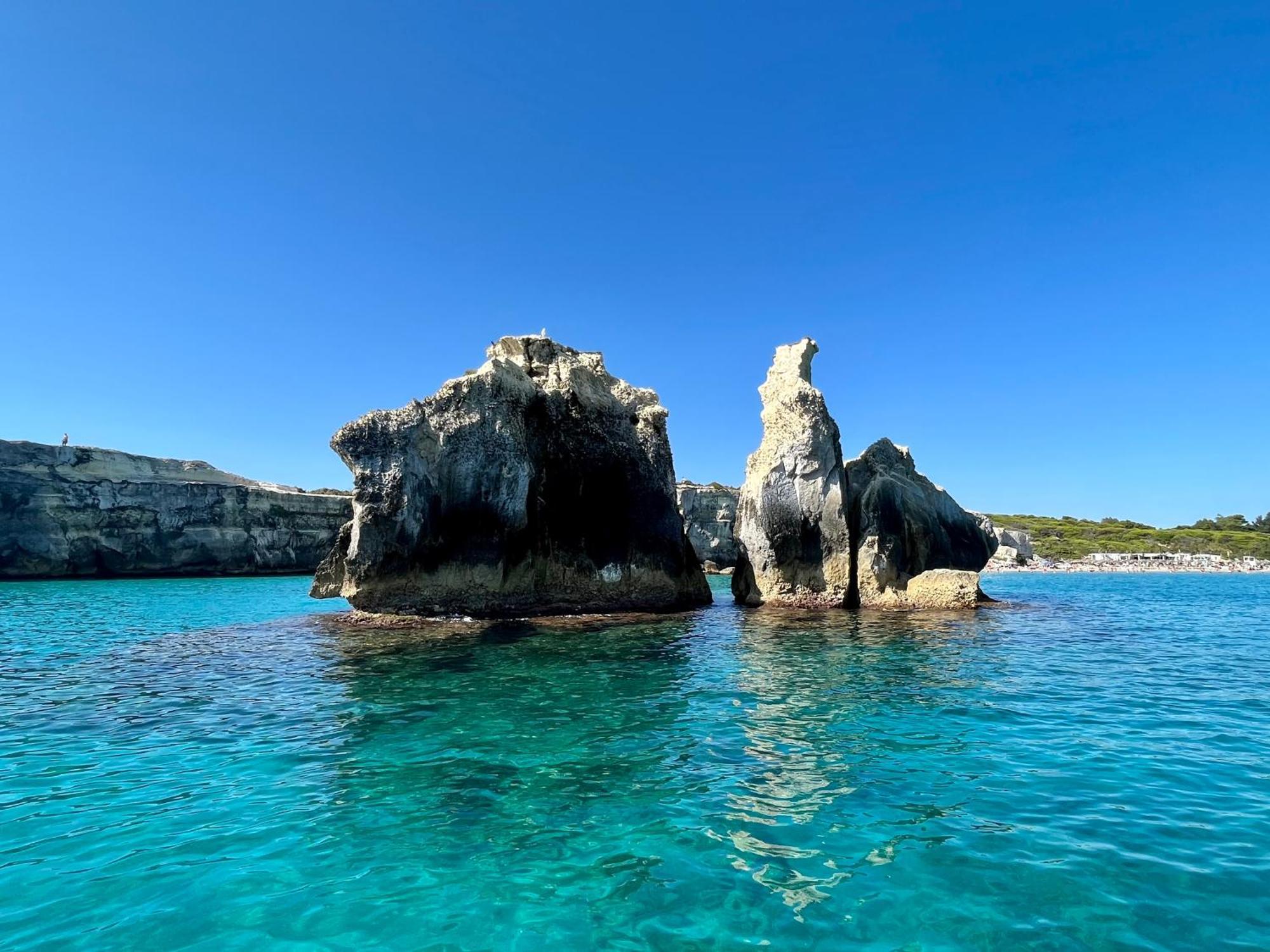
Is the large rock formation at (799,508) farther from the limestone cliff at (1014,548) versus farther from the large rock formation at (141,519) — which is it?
the limestone cliff at (1014,548)

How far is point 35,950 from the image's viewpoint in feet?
15.1

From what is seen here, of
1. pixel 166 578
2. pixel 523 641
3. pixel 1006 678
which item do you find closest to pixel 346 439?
pixel 523 641

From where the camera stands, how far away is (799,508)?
2708 cm

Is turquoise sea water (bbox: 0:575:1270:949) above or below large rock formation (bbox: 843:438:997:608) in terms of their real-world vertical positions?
below

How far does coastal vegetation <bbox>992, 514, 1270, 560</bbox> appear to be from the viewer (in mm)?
A: 102875

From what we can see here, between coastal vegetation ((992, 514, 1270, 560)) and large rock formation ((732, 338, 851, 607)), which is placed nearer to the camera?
large rock formation ((732, 338, 851, 607))

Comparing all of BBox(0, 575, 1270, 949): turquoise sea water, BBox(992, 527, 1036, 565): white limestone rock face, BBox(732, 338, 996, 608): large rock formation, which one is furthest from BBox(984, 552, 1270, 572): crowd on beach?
BBox(0, 575, 1270, 949): turquoise sea water

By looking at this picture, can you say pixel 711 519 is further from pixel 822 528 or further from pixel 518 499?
pixel 518 499

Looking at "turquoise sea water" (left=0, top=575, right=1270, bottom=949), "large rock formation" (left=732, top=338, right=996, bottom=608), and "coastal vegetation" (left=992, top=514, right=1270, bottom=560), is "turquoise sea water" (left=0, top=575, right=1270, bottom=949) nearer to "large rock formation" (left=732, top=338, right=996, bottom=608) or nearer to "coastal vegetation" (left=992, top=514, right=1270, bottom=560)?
"large rock formation" (left=732, top=338, right=996, bottom=608)

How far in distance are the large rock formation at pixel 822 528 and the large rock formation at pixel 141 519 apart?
162 ft

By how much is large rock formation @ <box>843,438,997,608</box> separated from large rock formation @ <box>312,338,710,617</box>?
288 inches

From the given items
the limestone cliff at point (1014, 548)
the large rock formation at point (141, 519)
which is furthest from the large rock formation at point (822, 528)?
the limestone cliff at point (1014, 548)

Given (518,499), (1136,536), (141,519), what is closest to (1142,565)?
(1136,536)

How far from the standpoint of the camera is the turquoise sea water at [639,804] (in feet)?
16.3
